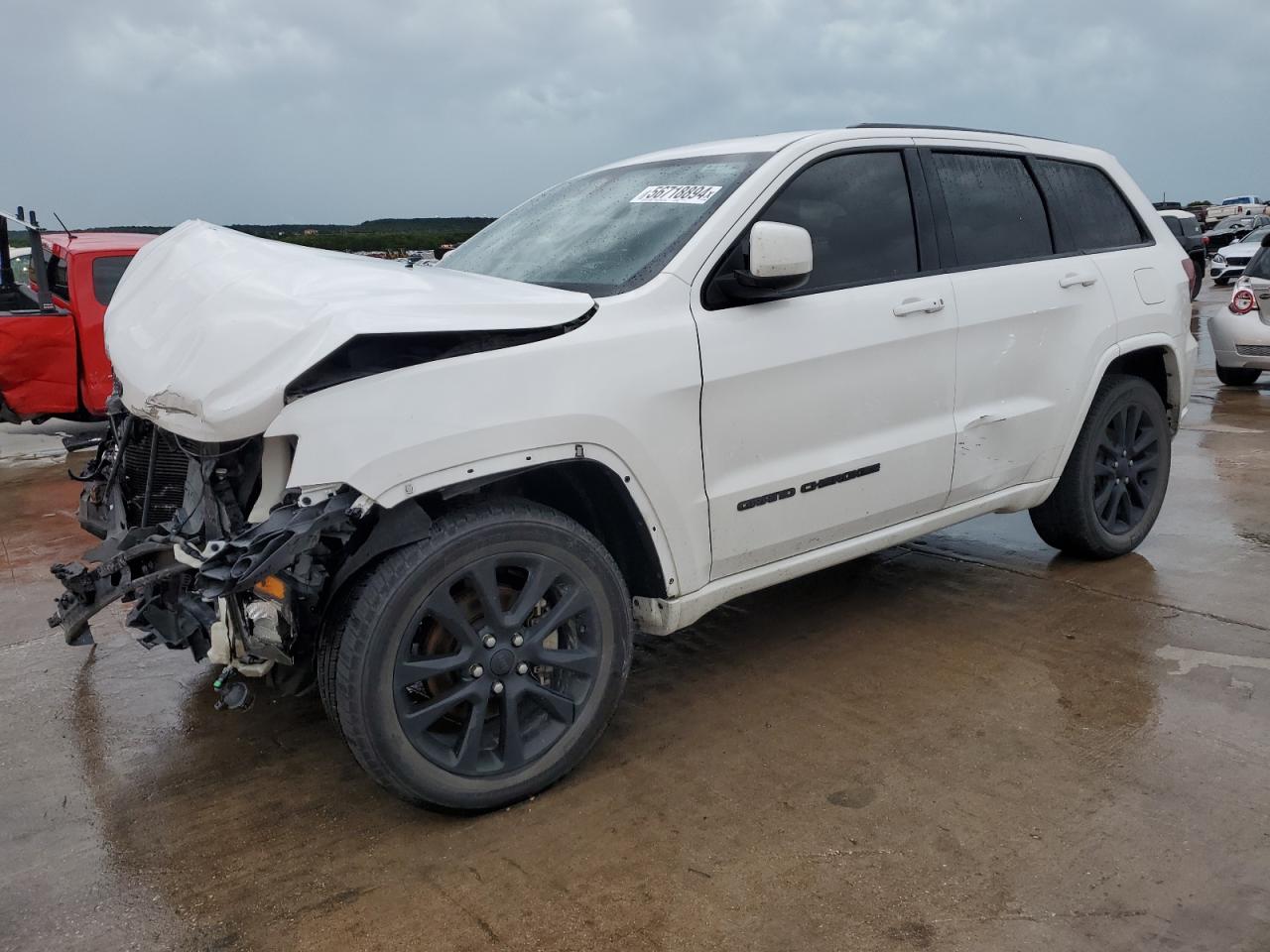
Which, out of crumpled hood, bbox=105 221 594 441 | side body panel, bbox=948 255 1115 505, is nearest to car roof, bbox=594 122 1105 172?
side body panel, bbox=948 255 1115 505

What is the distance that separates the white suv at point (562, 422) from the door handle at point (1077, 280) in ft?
0.20

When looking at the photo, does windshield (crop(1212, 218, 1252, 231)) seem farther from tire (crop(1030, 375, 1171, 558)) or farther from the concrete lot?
the concrete lot

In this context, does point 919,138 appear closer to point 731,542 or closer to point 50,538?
point 731,542

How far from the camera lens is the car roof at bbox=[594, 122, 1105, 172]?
3783 mm

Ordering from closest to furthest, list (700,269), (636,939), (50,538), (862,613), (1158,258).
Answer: (636,939), (700,269), (862,613), (1158,258), (50,538)

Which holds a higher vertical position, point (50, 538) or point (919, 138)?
point (919, 138)

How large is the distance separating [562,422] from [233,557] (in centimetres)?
90

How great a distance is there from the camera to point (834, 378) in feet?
11.7

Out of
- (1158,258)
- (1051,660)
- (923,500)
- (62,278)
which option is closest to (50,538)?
(62,278)

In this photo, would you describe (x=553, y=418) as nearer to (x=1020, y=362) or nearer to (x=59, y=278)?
(x=1020, y=362)

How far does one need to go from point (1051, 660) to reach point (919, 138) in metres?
1.99

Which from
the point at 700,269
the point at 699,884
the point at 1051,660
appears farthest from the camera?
the point at 1051,660

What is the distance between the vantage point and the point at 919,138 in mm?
4078

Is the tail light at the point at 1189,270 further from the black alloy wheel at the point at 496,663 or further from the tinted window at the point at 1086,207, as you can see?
the black alloy wheel at the point at 496,663
